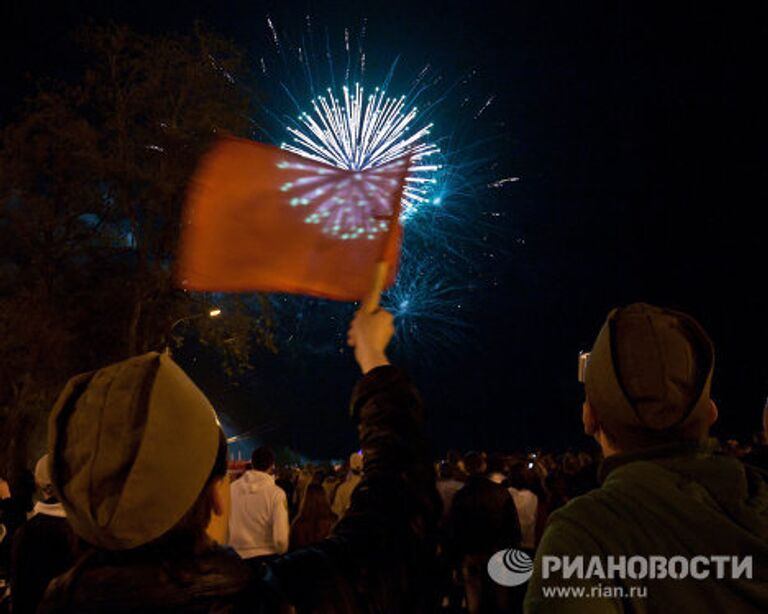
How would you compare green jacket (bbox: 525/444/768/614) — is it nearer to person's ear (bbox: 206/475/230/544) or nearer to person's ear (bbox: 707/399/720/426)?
person's ear (bbox: 707/399/720/426)

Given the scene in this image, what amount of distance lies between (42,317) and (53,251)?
6.77ft

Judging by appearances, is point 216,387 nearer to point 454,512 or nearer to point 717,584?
point 454,512

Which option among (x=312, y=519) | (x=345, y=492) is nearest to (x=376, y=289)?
(x=312, y=519)

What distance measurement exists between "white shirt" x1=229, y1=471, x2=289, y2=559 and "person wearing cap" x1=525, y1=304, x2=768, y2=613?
21.2 ft

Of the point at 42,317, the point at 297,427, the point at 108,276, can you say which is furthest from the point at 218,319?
the point at 297,427

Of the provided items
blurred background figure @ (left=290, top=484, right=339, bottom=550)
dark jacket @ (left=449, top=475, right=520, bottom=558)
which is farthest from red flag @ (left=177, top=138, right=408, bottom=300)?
blurred background figure @ (left=290, top=484, right=339, bottom=550)

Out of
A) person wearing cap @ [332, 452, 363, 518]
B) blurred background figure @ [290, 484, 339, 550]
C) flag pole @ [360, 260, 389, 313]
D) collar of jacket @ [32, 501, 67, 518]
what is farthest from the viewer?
person wearing cap @ [332, 452, 363, 518]

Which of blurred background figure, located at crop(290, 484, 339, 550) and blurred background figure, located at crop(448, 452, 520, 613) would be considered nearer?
blurred background figure, located at crop(448, 452, 520, 613)

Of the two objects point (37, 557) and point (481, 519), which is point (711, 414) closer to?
point (37, 557)

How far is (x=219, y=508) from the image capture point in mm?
1736

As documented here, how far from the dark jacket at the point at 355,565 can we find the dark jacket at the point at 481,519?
6483 millimetres

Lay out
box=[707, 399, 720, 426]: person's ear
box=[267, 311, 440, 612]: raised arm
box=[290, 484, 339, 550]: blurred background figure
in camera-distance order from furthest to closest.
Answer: box=[290, 484, 339, 550]: blurred background figure, box=[707, 399, 720, 426]: person's ear, box=[267, 311, 440, 612]: raised arm

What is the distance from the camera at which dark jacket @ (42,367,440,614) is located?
1540 mm

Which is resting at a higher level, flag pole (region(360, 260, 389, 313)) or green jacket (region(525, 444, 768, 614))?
flag pole (region(360, 260, 389, 313))
